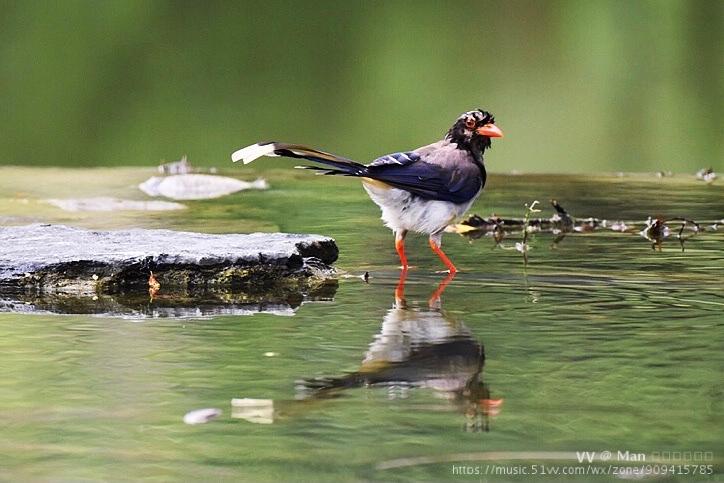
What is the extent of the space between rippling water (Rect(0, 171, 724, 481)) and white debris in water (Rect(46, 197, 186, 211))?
2.21m

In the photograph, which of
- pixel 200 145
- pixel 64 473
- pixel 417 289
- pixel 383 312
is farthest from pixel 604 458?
pixel 200 145

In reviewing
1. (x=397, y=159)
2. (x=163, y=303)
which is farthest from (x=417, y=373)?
(x=397, y=159)

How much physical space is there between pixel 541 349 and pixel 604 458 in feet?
3.42

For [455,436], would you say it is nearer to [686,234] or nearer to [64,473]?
[64,473]

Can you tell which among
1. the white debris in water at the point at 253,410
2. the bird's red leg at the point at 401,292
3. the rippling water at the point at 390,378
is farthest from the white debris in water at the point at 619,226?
the white debris in water at the point at 253,410

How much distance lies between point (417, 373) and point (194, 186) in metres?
5.38

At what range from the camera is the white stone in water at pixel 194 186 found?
8156 millimetres

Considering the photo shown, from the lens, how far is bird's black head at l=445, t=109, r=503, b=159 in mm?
5422

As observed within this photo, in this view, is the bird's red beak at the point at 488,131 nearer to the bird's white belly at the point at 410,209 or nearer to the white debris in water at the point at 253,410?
the bird's white belly at the point at 410,209

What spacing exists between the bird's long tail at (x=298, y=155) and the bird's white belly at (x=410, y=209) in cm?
30

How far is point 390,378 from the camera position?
10.6ft

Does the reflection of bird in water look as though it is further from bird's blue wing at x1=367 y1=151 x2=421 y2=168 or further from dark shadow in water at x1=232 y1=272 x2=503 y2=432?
bird's blue wing at x1=367 y1=151 x2=421 y2=168

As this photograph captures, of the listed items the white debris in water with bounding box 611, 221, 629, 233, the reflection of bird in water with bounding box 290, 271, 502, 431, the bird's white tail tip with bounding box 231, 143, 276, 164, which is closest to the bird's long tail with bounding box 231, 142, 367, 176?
→ the bird's white tail tip with bounding box 231, 143, 276, 164

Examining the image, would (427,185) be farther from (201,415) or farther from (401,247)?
(201,415)
